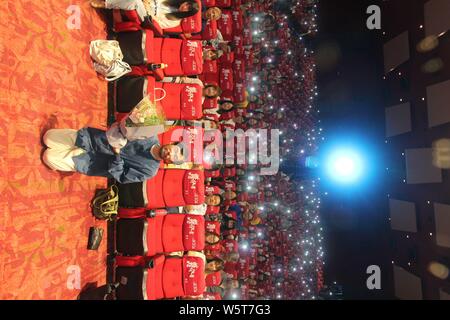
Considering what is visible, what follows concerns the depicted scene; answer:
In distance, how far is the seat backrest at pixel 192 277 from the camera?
14.6ft

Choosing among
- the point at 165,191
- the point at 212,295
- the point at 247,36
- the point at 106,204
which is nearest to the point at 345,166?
the point at 247,36

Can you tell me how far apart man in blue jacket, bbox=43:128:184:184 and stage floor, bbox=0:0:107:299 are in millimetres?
172

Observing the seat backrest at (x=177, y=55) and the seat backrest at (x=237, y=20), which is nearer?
the seat backrest at (x=177, y=55)

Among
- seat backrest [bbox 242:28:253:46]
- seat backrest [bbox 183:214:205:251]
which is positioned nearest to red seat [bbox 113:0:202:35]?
seat backrest [bbox 183:214:205:251]

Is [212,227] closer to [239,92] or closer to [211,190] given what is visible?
[211,190]

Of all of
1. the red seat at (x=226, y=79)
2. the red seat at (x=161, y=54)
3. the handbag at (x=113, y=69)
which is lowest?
the handbag at (x=113, y=69)

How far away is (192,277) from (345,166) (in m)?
5.59

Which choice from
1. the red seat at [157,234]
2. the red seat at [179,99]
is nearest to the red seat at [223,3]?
the red seat at [179,99]

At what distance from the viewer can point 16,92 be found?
3211 mm

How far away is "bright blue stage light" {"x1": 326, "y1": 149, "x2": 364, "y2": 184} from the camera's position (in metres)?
8.30

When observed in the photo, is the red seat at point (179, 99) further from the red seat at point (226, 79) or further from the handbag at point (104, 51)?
the red seat at point (226, 79)

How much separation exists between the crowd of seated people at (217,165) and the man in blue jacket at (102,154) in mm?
587

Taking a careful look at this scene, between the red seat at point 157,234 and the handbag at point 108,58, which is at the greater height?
the handbag at point 108,58

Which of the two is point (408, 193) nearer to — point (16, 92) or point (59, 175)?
point (59, 175)
